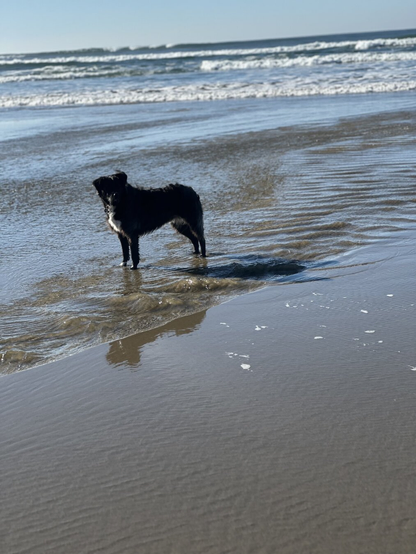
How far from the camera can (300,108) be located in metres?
20.1

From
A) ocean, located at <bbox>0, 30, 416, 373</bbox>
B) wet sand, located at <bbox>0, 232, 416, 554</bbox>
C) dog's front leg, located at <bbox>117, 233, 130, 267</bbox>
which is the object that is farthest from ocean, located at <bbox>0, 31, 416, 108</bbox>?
wet sand, located at <bbox>0, 232, 416, 554</bbox>

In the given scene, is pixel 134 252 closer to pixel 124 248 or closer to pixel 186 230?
pixel 124 248

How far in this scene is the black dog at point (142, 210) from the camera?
21.4 ft

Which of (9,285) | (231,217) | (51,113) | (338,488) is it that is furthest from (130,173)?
(51,113)

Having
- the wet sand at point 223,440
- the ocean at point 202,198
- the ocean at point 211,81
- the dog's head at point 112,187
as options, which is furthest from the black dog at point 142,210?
the ocean at point 211,81

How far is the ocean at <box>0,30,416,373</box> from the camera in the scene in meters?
5.62

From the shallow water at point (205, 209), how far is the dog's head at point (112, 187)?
2.32 feet

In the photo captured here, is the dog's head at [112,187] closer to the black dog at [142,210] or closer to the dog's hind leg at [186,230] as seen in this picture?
the black dog at [142,210]

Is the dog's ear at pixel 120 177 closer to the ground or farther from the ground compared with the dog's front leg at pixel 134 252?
farther from the ground

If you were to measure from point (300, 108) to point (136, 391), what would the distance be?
17.5 metres

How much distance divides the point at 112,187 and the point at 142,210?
47 cm

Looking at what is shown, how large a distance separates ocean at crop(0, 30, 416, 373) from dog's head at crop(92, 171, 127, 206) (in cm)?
72

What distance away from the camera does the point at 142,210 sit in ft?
22.4

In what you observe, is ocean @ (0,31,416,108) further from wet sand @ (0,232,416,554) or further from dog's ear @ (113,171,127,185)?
wet sand @ (0,232,416,554)
